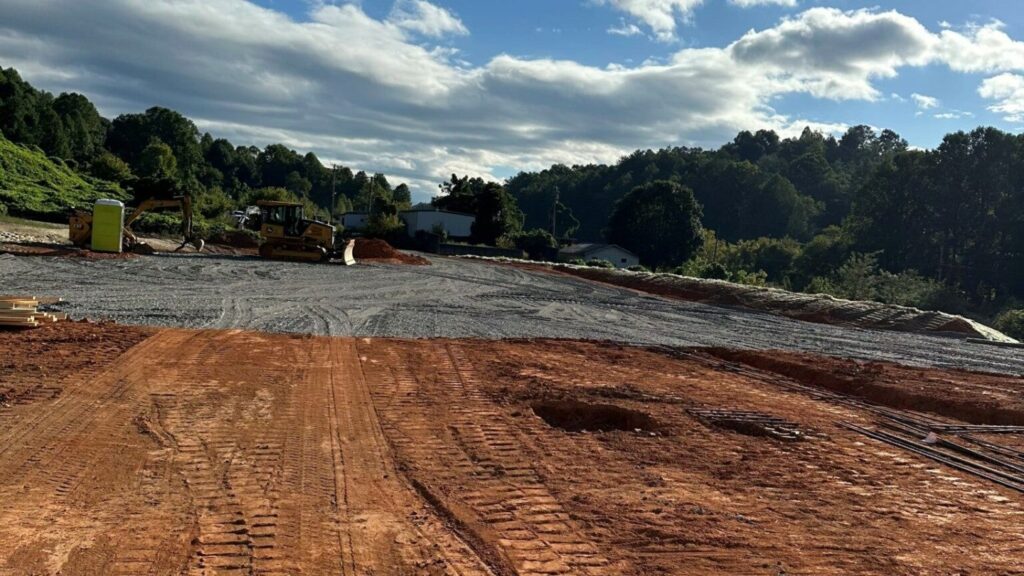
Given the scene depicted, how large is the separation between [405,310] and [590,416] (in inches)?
406

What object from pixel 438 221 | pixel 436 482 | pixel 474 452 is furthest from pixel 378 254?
pixel 436 482

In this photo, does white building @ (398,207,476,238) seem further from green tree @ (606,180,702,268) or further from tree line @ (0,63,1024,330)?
green tree @ (606,180,702,268)

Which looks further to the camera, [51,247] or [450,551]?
[51,247]

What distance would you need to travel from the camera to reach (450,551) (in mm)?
4402

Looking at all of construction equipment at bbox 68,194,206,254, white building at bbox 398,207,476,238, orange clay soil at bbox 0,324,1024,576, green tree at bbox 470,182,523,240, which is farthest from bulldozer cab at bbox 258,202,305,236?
white building at bbox 398,207,476,238

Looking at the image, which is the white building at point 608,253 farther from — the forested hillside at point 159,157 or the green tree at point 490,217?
the forested hillside at point 159,157

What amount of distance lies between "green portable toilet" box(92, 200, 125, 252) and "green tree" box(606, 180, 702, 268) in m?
54.4

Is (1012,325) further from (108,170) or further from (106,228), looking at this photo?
(108,170)

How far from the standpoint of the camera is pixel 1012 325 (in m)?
29.9

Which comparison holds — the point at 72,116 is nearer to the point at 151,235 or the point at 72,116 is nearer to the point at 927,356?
the point at 151,235

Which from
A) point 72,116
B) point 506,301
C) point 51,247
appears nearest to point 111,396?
point 506,301

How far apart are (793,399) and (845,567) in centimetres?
598

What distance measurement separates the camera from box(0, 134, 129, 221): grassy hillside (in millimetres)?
40719

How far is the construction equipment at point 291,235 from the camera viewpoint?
103 feet
